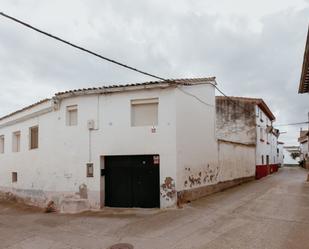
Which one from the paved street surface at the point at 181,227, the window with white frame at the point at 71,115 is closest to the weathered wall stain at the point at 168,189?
the paved street surface at the point at 181,227

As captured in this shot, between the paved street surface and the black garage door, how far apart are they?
685mm

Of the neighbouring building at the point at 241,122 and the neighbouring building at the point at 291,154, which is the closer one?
the neighbouring building at the point at 241,122

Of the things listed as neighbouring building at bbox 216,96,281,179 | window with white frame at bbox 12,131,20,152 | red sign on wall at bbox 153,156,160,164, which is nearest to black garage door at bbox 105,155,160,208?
red sign on wall at bbox 153,156,160,164

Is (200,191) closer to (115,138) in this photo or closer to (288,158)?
(115,138)

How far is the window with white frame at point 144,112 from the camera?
1106cm

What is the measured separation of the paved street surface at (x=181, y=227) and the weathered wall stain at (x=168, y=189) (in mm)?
639

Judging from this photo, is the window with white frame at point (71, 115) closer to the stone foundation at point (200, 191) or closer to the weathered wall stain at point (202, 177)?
the weathered wall stain at point (202, 177)

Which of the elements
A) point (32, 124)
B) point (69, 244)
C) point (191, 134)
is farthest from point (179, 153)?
point (32, 124)

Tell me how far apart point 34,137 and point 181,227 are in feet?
32.6

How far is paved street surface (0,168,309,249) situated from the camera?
6.73 meters

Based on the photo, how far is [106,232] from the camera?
7996 mm

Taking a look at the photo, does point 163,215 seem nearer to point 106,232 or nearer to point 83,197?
point 106,232

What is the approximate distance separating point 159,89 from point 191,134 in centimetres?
233

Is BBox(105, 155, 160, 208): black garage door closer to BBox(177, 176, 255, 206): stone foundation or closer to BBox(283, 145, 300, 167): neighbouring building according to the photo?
BBox(177, 176, 255, 206): stone foundation
